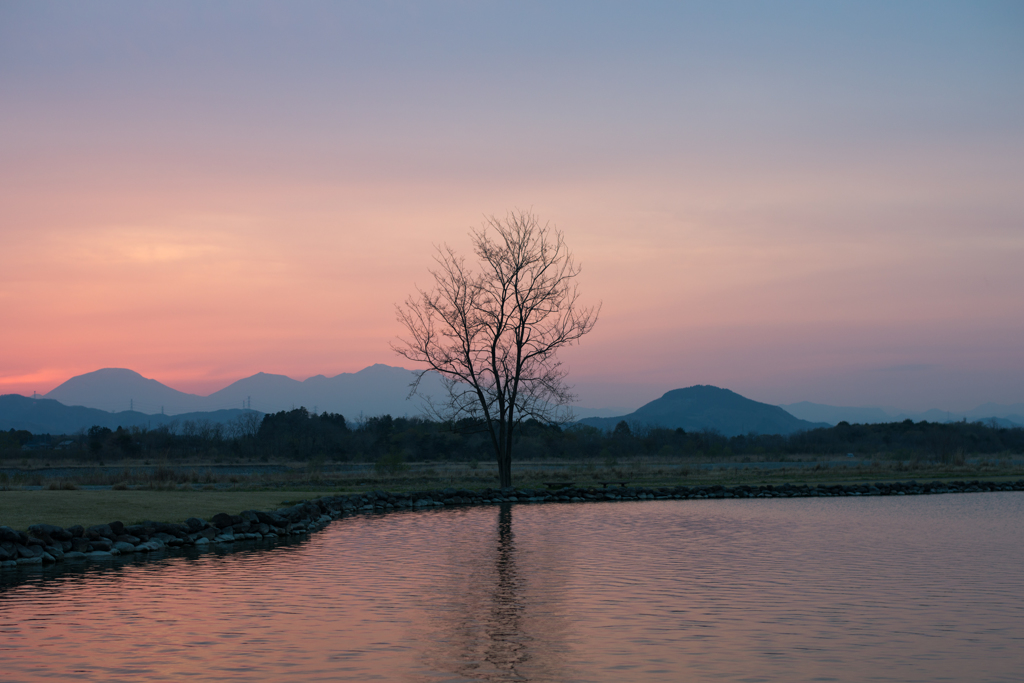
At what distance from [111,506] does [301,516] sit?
4627 millimetres

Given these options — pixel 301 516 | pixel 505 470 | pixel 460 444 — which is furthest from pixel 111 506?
pixel 460 444

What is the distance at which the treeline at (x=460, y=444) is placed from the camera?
257 ft

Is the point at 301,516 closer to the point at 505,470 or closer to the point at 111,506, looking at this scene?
the point at 111,506

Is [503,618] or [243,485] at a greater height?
[243,485]

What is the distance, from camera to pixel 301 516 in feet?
74.1

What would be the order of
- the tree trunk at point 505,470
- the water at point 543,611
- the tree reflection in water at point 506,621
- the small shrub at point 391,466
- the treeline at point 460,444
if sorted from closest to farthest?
the water at point 543,611 → the tree reflection in water at point 506,621 → the tree trunk at point 505,470 → the small shrub at point 391,466 → the treeline at point 460,444

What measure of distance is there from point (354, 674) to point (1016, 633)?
7763 millimetres

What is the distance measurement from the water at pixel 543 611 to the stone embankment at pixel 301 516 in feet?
5.48

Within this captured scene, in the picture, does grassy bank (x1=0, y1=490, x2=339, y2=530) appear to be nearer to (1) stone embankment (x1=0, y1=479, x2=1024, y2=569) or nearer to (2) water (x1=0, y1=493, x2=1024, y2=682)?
(1) stone embankment (x1=0, y1=479, x2=1024, y2=569)

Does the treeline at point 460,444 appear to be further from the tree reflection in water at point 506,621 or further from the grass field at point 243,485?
the tree reflection in water at point 506,621

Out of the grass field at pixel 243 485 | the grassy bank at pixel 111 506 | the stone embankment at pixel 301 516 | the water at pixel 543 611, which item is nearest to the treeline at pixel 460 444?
the grass field at pixel 243 485

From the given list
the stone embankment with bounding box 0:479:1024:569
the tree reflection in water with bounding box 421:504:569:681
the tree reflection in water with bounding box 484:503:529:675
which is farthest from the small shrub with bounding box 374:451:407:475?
the tree reflection in water with bounding box 484:503:529:675

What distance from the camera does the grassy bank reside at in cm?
1836

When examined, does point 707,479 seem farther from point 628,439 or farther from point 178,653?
point 628,439
